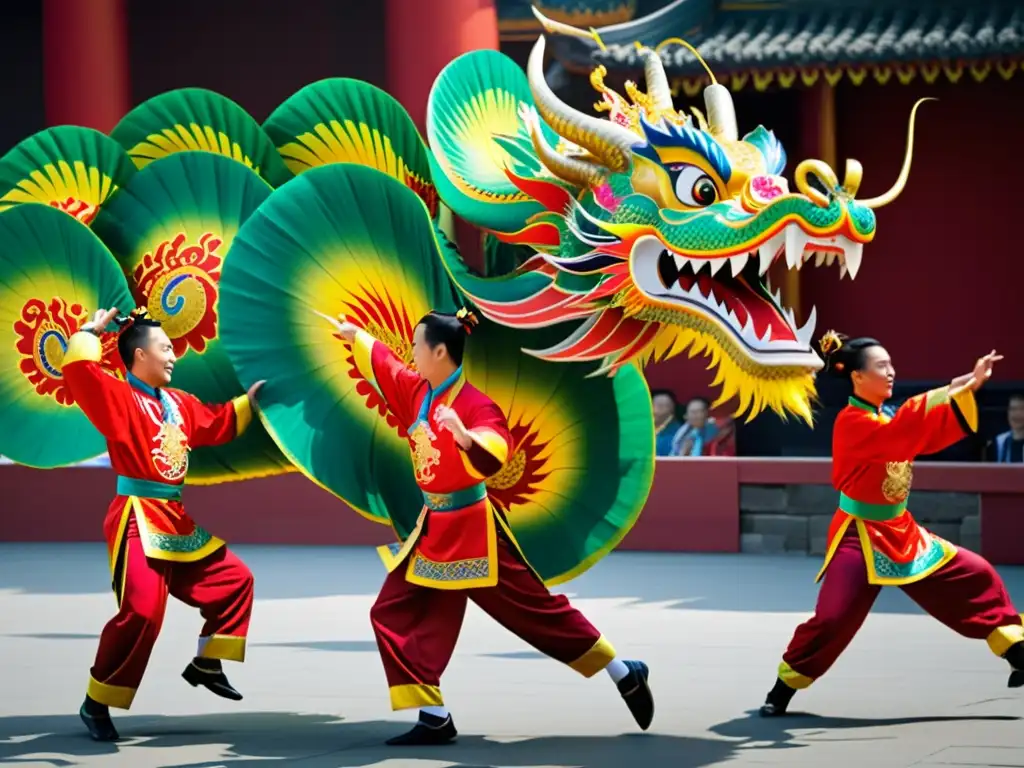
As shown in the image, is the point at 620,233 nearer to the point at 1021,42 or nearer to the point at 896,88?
the point at 1021,42

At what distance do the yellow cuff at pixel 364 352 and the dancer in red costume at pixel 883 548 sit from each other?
143cm

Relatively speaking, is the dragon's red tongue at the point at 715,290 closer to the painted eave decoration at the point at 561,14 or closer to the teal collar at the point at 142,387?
the teal collar at the point at 142,387

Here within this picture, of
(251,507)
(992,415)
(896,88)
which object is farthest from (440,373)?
(896,88)

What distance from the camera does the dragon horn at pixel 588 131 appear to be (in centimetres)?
632

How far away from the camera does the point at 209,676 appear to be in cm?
624

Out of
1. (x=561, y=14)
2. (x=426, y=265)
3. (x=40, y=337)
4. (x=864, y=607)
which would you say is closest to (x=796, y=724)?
(x=864, y=607)

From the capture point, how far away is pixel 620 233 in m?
6.25

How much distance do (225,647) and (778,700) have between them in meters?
1.72

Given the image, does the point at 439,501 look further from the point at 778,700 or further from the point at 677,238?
the point at 778,700

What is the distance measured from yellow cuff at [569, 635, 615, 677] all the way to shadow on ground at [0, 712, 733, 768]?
0.69 feet

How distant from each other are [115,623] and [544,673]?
6.04 ft

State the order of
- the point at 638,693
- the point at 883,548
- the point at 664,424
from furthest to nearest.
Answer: the point at 664,424, the point at 883,548, the point at 638,693

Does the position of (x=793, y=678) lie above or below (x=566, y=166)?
below

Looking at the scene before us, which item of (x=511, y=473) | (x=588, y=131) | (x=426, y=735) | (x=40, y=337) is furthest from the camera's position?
(x=40, y=337)
